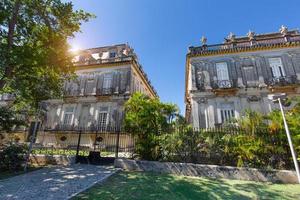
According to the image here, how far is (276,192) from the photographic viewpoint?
18.4ft

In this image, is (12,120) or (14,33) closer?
(12,120)

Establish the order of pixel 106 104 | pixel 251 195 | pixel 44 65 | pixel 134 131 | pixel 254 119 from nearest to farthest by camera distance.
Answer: pixel 251 195
pixel 254 119
pixel 134 131
pixel 44 65
pixel 106 104

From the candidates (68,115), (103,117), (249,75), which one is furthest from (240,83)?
(68,115)

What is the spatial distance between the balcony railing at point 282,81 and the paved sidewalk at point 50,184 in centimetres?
1584

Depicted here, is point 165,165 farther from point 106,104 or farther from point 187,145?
point 106,104

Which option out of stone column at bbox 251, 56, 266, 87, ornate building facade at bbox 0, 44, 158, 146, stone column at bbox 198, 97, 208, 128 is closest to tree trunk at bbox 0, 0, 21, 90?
ornate building facade at bbox 0, 44, 158, 146

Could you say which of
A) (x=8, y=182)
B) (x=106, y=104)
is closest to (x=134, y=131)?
(x=8, y=182)

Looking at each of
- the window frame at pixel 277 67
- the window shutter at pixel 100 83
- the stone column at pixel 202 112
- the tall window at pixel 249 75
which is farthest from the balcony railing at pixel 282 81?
the window shutter at pixel 100 83

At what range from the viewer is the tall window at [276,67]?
16986 millimetres

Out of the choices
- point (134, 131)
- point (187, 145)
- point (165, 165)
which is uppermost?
point (134, 131)

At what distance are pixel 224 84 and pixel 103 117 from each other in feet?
41.9

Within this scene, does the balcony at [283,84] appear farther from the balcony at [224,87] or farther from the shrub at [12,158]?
the shrub at [12,158]

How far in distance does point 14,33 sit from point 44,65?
2742 millimetres

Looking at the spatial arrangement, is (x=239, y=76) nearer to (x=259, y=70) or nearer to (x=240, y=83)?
(x=240, y=83)
